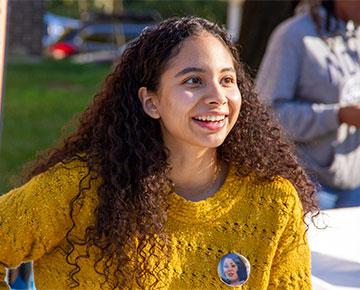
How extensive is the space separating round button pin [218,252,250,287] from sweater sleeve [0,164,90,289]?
391mm

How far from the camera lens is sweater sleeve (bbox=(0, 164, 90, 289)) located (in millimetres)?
2289

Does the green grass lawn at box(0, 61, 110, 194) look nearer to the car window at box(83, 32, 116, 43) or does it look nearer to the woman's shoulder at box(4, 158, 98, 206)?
the car window at box(83, 32, 116, 43)

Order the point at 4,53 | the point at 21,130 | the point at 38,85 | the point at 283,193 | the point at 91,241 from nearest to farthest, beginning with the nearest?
the point at 91,241
the point at 283,193
the point at 4,53
the point at 21,130
the point at 38,85

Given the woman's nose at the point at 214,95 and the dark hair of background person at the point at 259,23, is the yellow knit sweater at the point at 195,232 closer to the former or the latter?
the woman's nose at the point at 214,95

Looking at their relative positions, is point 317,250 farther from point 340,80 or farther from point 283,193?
point 340,80

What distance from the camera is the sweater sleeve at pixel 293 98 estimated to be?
145 inches

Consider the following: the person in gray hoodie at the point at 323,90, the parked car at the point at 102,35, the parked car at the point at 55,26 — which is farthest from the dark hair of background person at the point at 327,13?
the parked car at the point at 55,26

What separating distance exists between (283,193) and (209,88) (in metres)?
0.36

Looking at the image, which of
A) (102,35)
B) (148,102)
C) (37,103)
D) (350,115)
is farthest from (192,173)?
(102,35)

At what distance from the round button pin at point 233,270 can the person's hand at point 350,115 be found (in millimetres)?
1385

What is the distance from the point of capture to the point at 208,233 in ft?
7.85

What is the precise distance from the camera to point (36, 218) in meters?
2.29

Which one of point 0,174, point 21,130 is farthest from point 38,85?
→ point 0,174

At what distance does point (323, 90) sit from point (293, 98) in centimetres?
12
